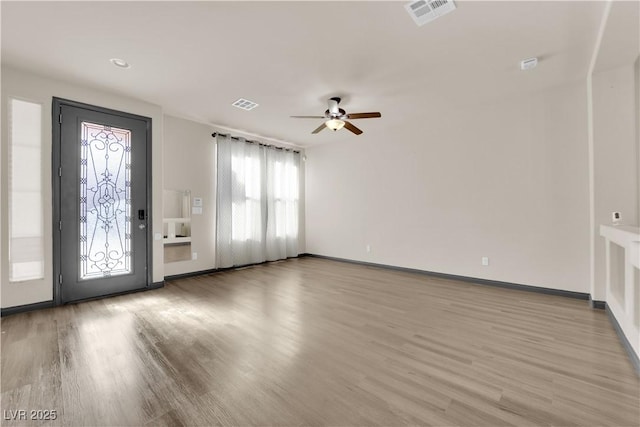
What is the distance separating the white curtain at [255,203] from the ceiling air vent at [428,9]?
4.35 metres

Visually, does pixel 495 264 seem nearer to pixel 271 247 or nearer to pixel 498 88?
pixel 498 88

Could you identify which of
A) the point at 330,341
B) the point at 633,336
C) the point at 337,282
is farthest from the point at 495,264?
the point at 330,341

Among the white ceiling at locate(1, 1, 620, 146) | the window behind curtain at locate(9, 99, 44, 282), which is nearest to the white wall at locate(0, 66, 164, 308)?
the window behind curtain at locate(9, 99, 44, 282)

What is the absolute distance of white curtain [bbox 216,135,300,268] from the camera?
5.76 m

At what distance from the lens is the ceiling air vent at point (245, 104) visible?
4377mm

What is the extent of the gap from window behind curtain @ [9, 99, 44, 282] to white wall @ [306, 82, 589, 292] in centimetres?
525

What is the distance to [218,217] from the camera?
5.68 m

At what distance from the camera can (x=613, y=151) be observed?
10.8 ft

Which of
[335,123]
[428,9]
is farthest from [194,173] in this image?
[428,9]

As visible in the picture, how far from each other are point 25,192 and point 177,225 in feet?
6.81

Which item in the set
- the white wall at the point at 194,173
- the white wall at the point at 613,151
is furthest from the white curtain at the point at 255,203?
the white wall at the point at 613,151

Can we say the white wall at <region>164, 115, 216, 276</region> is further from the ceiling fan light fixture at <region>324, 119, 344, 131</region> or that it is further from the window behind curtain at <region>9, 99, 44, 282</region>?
the ceiling fan light fixture at <region>324, 119, 344, 131</region>

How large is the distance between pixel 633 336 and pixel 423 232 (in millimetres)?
3193

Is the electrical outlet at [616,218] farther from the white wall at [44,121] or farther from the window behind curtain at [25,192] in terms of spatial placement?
the window behind curtain at [25,192]
